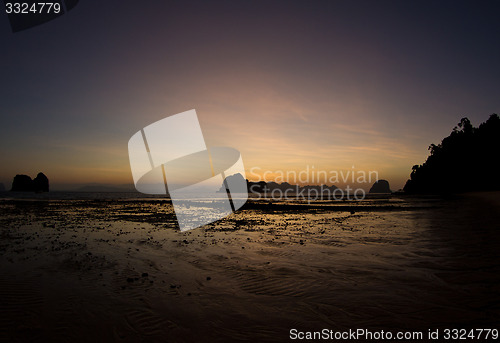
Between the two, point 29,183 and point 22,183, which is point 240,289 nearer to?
point 29,183

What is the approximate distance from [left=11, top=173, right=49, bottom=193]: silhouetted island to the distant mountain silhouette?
253739mm

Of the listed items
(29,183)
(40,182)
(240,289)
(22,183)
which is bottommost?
(240,289)

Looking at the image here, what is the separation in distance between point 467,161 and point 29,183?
271853mm

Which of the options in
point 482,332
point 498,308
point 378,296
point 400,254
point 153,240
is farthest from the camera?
point 153,240

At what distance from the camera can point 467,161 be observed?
A: 290 feet

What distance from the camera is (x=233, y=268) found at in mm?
9164

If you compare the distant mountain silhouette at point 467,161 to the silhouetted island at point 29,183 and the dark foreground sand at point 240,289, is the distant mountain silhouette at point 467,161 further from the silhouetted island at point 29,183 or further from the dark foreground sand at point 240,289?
the silhouetted island at point 29,183

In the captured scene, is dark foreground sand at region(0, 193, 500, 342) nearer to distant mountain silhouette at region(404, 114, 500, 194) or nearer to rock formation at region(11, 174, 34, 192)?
distant mountain silhouette at region(404, 114, 500, 194)

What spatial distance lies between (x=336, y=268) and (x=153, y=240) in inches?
422

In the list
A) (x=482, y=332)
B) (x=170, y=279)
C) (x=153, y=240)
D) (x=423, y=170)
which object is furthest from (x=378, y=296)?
(x=423, y=170)

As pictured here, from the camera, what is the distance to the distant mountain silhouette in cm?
7925

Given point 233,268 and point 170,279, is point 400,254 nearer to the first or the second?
point 233,268

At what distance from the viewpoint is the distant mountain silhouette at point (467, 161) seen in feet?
260

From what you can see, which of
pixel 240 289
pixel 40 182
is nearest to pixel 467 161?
pixel 240 289
